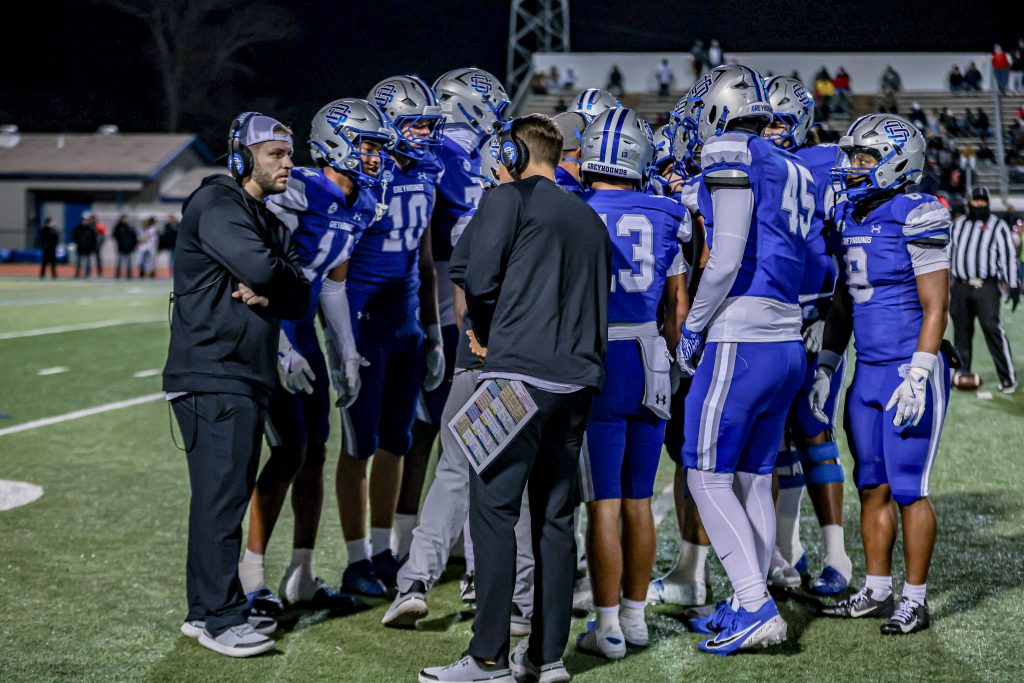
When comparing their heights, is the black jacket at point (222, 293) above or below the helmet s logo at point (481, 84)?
below

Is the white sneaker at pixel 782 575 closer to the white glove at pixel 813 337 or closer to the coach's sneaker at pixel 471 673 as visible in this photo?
the white glove at pixel 813 337

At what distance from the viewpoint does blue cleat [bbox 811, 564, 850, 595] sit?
4.86 m

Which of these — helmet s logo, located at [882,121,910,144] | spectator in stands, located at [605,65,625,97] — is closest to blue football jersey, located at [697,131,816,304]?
helmet s logo, located at [882,121,910,144]

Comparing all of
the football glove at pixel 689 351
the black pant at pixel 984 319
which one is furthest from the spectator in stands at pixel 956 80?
the football glove at pixel 689 351

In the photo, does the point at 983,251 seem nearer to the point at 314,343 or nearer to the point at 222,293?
the point at 314,343

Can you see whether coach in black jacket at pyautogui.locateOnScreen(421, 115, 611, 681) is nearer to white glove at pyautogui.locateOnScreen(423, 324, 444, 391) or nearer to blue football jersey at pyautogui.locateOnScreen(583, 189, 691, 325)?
blue football jersey at pyautogui.locateOnScreen(583, 189, 691, 325)

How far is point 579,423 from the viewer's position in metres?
3.58

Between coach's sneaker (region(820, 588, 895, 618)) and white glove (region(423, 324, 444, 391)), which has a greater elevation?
white glove (region(423, 324, 444, 391))

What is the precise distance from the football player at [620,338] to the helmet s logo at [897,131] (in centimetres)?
99

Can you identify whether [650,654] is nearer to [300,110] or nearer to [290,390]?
[290,390]

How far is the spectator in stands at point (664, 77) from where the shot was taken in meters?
34.1

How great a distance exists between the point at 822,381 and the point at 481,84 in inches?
89.6

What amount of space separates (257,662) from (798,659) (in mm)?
1966

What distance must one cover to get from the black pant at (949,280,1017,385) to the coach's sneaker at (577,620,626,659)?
7.85 m
